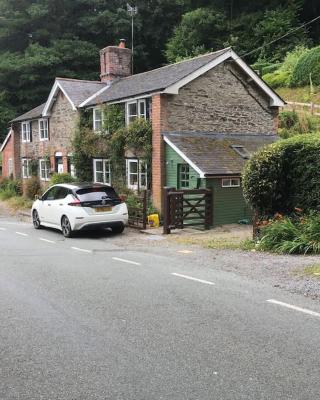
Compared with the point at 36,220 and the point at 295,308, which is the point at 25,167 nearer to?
the point at 36,220

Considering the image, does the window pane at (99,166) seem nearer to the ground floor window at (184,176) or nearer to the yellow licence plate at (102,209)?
the ground floor window at (184,176)

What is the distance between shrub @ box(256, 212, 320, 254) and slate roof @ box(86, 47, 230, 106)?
9189 millimetres

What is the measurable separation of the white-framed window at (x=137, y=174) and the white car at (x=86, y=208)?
186 inches

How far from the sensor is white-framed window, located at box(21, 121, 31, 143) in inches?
1299

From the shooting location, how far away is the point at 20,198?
30.6m

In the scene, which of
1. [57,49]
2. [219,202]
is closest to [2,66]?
[57,49]

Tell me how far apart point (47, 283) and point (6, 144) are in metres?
31.6

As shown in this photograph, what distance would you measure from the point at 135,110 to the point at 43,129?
1147 cm

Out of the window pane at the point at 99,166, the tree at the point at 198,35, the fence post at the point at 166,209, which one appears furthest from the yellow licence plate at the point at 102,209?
the tree at the point at 198,35

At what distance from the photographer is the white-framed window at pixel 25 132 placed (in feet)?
108

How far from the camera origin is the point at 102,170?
23656 mm

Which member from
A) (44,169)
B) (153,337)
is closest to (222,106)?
(44,169)

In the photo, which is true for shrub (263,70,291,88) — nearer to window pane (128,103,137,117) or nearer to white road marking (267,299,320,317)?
window pane (128,103,137,117)

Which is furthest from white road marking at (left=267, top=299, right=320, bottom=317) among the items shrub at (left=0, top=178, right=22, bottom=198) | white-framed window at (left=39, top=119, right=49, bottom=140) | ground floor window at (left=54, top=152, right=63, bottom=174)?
shrub at (left=0, top=178, right=22, bottom=198)
